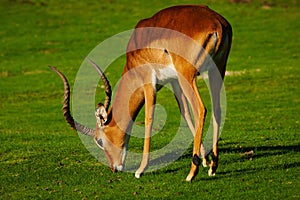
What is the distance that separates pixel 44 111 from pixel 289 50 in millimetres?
12530

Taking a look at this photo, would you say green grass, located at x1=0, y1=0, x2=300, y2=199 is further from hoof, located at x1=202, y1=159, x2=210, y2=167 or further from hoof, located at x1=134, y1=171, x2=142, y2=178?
hoof, located at x1=202, y1=159, x2=210, y2=167

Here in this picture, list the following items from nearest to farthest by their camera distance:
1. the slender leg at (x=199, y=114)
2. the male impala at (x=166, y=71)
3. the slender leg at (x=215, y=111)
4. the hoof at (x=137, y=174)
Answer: the slender leg at (x=199, y=114) < the male impala at (x=166, y=71) < the slender leg at (x=215, y=111) < the hoof at (x=137, y=174)

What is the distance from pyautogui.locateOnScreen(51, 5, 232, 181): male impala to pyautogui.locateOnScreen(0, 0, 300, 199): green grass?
0.54 meters

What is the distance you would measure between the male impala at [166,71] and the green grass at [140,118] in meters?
0.54

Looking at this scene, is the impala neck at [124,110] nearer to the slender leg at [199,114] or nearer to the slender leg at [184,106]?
the slender leg at [184,106]

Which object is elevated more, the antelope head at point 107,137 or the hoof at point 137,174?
the antelope head at point 107,137

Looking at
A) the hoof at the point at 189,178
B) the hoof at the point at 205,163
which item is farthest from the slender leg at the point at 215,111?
the hoof at the point at 205,163

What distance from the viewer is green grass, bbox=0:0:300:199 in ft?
30.3

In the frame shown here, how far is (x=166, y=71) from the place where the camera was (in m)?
9.70

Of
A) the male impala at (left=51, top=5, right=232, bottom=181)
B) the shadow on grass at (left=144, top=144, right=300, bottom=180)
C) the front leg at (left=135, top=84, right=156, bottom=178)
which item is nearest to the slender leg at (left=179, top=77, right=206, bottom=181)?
the male impala at (left=51, top=5, right=232, bottom=181)

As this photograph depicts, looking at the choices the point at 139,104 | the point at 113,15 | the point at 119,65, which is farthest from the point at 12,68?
the point at 139,104

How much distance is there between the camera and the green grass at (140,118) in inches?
364

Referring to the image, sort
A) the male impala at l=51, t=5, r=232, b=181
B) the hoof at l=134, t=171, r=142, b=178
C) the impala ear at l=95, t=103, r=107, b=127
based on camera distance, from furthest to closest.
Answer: the impala ear at l=95, t=103, r=107, b=127 < the hoof at l=134, t=171, r=142, b=178 < the male impala at l=51, t=5, r=232, b=181

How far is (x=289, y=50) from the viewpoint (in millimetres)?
27062
